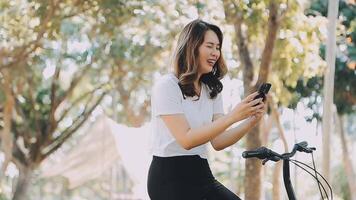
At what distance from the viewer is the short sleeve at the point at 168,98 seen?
112 inches

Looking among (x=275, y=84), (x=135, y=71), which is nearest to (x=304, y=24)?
(x=275, y=84)

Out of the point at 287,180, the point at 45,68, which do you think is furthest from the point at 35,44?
the point at 287,180

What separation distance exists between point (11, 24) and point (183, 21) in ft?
8.20

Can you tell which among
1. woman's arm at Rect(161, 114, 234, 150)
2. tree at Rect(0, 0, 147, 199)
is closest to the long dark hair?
woman's arm at Rect(161, 114, 234, 150)

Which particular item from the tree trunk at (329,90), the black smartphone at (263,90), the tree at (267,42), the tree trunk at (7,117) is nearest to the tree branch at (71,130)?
the tree trunk at (7,117)

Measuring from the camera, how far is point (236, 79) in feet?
46.4

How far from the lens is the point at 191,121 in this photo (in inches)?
114

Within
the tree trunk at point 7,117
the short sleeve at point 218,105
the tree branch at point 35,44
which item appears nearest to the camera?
the short sleeve at point 218,105

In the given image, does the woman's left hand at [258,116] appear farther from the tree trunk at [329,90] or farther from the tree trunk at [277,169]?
the tree trunk at [277,169]

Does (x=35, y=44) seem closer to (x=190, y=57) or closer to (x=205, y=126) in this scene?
(x=190, y=57)

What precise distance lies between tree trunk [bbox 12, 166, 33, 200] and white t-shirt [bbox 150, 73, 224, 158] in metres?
13.0

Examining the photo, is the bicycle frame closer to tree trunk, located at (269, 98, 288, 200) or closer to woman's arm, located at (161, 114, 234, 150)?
woman's arm, located at (161, 114, 234, 150)

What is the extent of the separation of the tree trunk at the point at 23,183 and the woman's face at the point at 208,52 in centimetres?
1300

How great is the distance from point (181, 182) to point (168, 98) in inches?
12.1
